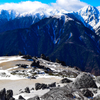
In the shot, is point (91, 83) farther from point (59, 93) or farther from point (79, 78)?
point (59, 93)

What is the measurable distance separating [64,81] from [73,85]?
40.7 ft

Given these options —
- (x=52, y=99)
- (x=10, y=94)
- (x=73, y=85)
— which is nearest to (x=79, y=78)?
(x=73, y=85)

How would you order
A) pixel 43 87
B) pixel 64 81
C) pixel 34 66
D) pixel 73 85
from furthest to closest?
pixel 34 66 < pixel 64 81 < pixel 43 87 < pixel 73 85

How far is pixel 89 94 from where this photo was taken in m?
11.4

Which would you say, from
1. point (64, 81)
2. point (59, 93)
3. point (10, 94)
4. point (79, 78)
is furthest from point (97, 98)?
point (64, 81)

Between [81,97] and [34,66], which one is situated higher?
[81,97]

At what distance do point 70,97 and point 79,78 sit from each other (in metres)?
5.66

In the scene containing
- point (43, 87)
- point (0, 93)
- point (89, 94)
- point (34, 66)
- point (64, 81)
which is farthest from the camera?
point (34, 66)

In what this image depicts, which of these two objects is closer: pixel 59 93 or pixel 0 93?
pixel 59 93

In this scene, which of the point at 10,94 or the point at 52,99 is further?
the point at 10,94

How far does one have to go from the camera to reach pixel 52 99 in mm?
9852

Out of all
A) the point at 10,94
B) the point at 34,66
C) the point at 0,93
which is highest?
the point at 0,93

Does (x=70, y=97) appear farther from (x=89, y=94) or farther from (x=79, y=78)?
(x=79, y=78)

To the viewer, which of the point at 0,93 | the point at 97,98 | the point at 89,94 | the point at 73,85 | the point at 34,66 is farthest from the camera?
the point at 34,66
